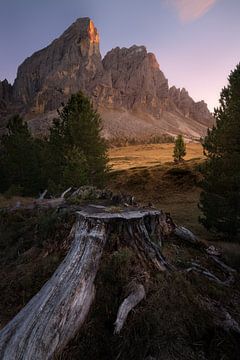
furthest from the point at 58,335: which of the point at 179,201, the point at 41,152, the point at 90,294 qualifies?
the point at 41,152

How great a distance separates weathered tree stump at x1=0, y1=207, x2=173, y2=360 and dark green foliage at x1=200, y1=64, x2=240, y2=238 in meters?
8.69

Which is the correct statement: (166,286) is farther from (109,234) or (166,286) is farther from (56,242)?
(56,242)

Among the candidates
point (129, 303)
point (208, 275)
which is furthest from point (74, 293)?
point (208, 275)

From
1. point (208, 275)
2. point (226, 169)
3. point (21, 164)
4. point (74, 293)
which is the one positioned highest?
point (226, 169)

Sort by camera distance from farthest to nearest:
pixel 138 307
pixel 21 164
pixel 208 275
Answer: pixel 21 164 < pixel 208 275 < pixel 138 307

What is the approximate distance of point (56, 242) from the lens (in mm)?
7320

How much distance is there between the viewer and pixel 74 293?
4.64 meters

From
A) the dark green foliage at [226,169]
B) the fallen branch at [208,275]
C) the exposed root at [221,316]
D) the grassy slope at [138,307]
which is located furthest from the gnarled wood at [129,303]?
the dark green foliage at [226,169]

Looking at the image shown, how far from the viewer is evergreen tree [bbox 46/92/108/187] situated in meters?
21.2

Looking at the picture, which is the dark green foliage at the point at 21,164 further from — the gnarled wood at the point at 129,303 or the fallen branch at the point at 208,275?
the gnarled wood at the point at 129,303

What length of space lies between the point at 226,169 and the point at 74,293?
12.1 meters

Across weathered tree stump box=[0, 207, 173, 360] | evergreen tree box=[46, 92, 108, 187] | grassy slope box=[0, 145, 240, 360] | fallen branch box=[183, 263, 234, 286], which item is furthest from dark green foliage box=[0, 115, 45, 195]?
fallen branch box=[183, 263, 234, 286]

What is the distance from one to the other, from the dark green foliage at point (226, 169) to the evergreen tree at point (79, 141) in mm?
9246

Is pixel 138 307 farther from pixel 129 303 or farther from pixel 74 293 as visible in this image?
pixel 74 293
